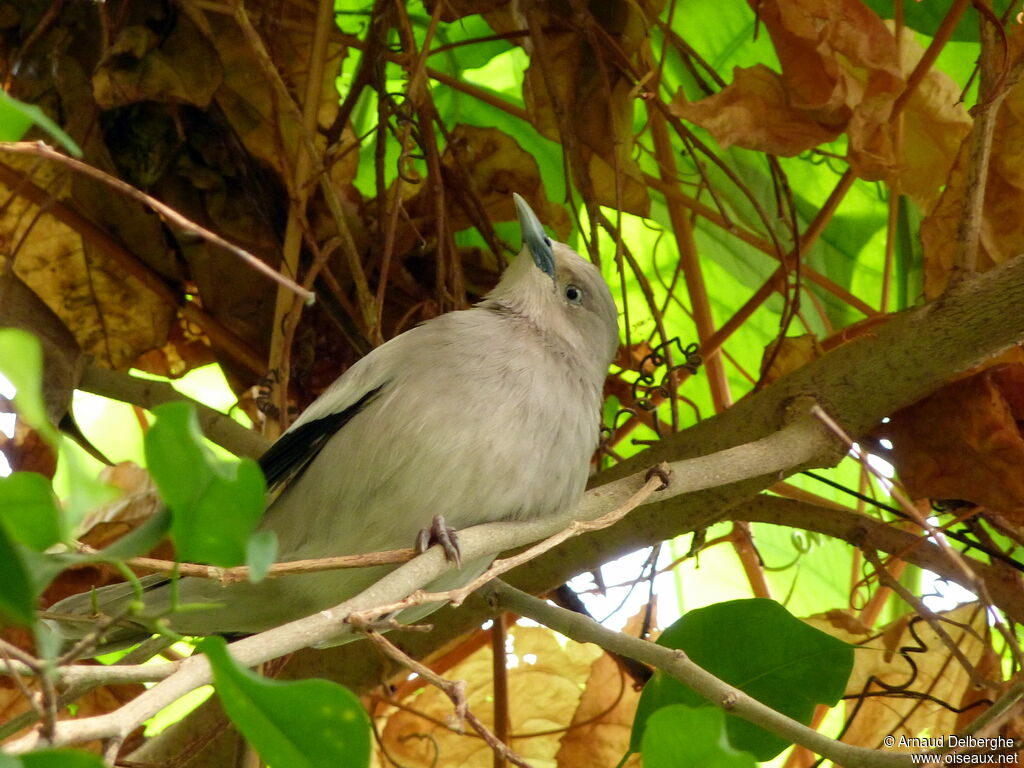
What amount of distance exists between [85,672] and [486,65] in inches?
83.6

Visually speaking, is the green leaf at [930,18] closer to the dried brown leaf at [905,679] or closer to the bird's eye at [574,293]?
the bird's eye at [574,293]

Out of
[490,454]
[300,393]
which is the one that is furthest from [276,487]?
[300,393]

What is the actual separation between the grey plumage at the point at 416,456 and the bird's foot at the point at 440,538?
11 cm

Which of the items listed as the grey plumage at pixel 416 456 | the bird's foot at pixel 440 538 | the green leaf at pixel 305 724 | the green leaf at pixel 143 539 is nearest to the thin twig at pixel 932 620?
the grey plumage at pixel 416 456

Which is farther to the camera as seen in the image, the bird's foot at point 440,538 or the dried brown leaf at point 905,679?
the dried brown leaf at point 905,679

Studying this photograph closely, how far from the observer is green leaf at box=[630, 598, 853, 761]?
139cm

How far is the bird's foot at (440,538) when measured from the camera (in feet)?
4.42

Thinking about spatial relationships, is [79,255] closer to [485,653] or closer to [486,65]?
[486,65]

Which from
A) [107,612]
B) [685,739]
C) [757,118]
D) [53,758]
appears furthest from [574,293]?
[53,758]

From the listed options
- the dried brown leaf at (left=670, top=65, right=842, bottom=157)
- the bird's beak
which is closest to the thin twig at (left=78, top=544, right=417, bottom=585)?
the bird's beak

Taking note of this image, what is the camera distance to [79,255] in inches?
91.6

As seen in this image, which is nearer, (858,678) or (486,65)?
(858,678)

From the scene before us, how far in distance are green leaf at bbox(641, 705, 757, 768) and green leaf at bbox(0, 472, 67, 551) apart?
0.49 metres

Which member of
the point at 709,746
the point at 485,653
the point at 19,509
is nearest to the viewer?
the point at 19,509
